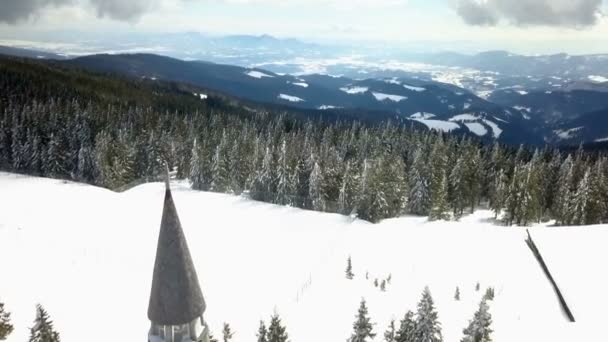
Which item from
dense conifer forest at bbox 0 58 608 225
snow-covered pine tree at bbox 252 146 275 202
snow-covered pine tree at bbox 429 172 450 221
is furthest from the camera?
snow-covered pine tree at bbox 252 146 275 202

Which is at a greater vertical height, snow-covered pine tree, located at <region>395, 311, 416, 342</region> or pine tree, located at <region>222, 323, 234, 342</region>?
snow-covered pine tree, located at <region>395, 311, 416, 342</region>

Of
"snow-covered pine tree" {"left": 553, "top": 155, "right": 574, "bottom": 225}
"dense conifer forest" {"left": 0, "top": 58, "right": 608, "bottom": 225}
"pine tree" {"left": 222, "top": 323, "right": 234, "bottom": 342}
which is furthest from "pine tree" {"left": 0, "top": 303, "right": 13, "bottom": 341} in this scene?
"snow-covered pine tree" {"left": 553, "top": 155, "right": 574, "bottom": 225}

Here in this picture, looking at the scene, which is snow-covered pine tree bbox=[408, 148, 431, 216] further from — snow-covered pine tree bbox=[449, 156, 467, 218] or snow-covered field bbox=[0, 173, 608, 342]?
snow-covered field bbox=[0, 173, 608, 342]

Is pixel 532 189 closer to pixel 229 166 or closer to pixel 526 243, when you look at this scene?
pixel 526 243

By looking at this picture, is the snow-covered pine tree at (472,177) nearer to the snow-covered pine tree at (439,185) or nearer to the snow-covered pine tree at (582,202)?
the snow-covered pine tree at (439,185)

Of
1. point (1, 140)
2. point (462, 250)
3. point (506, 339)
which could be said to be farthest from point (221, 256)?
point (1, 140)

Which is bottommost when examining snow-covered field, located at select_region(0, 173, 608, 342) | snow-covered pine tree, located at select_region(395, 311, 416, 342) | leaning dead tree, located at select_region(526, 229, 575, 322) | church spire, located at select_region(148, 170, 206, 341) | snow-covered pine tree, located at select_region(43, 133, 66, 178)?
snow-covered pine tree, located at select_region(43, 133, 66, 178)
